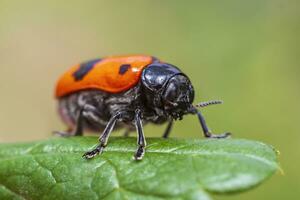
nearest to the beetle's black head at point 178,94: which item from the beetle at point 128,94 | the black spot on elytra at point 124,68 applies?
the beetle at point 128,94

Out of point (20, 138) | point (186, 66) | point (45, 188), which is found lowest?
point (20, 138)

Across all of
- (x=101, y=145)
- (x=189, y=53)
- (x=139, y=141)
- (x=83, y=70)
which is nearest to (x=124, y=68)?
(x=83, y=70)

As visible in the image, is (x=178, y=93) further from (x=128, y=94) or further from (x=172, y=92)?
(x=128, y=94)

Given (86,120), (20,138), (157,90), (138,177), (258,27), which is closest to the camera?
(138,177)

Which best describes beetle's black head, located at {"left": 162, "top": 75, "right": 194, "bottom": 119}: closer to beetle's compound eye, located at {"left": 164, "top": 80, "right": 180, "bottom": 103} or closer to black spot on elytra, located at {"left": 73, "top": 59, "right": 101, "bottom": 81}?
beetle's compound eye, located at {"left": 164, "top": 80, "right": 180, "bottom": 103}

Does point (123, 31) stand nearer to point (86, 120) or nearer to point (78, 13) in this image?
point (78, 13)

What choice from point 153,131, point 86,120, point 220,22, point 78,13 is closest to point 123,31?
point 78,13

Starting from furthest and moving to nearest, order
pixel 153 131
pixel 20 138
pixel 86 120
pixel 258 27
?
1. pixel 258 27
2. pixel 20 138
3. pixel 153 131
4. pixel 86 120
